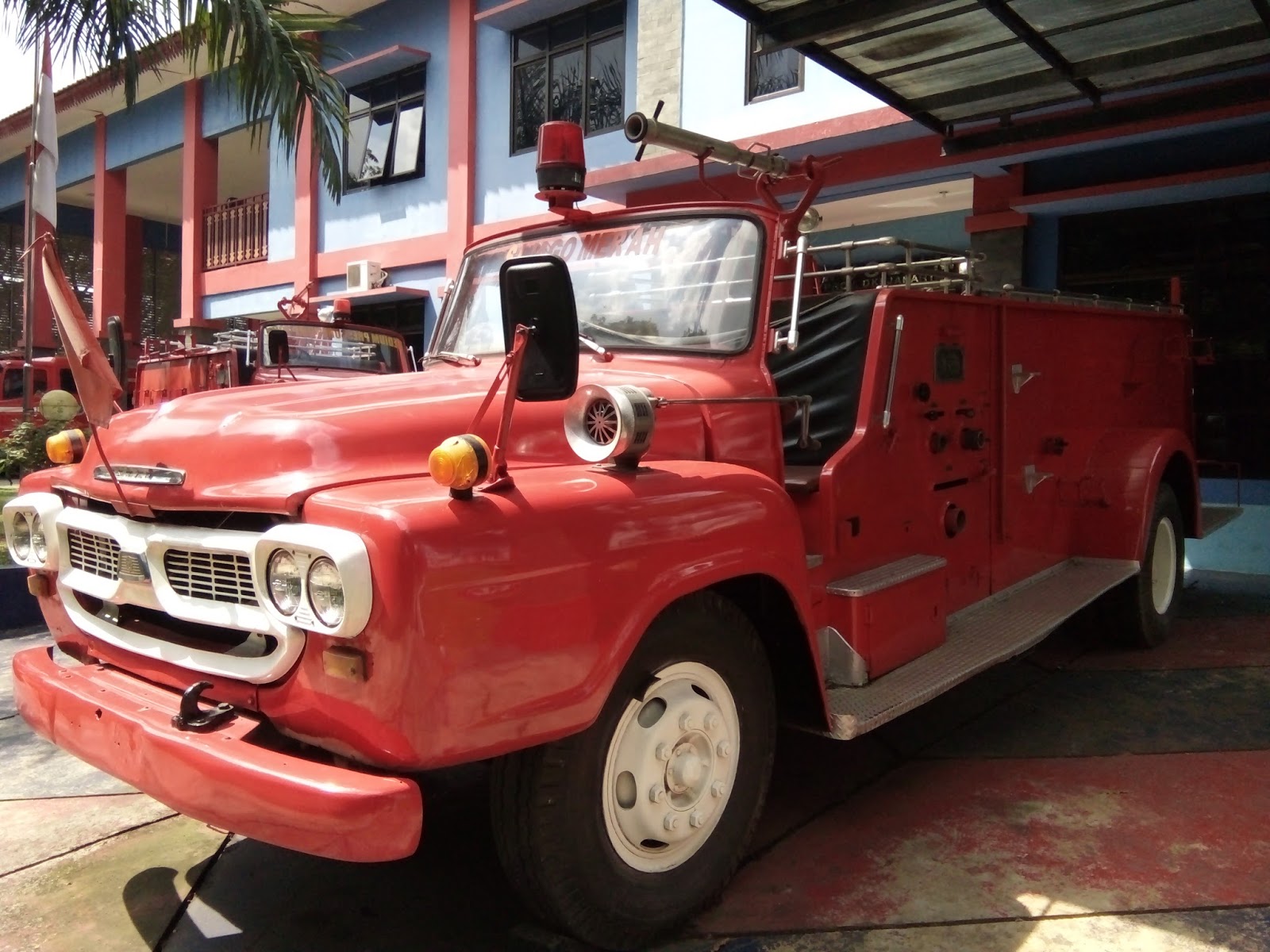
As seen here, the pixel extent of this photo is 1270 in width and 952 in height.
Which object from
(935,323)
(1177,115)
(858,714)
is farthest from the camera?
(1177,115)

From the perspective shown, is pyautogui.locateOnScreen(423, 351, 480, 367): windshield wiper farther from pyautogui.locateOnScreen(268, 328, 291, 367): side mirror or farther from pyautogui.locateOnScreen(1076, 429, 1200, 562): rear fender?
pyautogui.locateOnScreen(268, 328, 291, 367): side mirror

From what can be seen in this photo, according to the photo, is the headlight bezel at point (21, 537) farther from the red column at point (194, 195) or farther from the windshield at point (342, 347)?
the red column at point (194, 195)

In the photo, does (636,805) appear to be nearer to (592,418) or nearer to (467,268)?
(592,418)

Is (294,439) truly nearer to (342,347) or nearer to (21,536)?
(21,536)

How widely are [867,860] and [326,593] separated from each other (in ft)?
6.53

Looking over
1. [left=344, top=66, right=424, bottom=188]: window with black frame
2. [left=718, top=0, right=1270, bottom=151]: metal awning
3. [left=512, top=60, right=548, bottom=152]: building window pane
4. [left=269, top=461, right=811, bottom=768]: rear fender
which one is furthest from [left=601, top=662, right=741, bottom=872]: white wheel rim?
[left=344, top=66, right=424, bottom=188]: window with black frame

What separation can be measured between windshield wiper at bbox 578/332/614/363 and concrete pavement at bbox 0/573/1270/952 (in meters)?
1.66

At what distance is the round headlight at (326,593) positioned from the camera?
2.25m

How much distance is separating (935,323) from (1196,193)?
16.0 feet

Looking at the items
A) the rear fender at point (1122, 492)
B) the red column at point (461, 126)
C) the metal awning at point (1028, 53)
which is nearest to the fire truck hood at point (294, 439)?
the rear fender at point (1122, 492)

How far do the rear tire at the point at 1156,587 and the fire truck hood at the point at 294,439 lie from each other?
3.37m

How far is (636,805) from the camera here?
2.72 meters

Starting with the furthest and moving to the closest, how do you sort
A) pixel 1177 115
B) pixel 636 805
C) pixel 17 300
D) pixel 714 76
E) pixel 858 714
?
pixel 17 300 < pixel 714 76 < pixel 1177 115 < pixel 858 714 < pixel 636 805

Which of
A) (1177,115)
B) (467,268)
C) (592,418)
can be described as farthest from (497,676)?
(1177,115)
